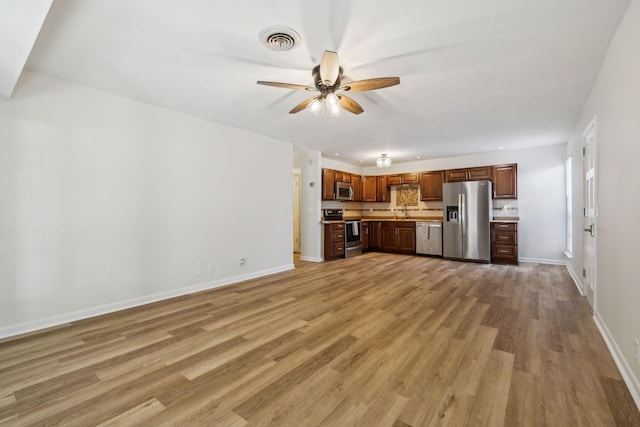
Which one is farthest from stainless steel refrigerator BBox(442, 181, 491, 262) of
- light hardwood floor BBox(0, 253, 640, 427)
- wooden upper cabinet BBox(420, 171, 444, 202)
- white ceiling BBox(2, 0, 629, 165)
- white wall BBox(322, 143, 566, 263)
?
light hardwood floor BBox(0, 253, 640, 427)

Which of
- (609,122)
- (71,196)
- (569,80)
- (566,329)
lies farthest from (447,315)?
(71,196)

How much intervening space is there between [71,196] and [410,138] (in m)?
5.08

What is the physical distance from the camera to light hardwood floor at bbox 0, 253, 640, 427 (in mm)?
1545

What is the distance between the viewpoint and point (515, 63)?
255 centimetres

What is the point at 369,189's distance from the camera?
8141 mm

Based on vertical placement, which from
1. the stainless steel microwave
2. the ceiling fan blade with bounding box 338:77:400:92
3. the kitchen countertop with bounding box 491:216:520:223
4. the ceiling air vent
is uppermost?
the ceiling air vent

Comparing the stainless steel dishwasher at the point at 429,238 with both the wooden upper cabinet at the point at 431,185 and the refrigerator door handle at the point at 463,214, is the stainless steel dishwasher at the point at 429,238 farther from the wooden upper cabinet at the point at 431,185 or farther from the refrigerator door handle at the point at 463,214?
the wooden upper cabinet at the point at 431,185

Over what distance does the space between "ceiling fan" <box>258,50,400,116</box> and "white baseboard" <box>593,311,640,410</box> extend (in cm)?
259

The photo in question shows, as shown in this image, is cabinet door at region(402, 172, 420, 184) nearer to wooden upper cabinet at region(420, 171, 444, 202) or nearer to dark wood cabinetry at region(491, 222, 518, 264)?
wooden upper cabinet at region(420, 171, 444, 202)

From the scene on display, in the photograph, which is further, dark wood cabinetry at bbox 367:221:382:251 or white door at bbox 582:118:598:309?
dark wood cabinetry at bbox 367:221:382:251

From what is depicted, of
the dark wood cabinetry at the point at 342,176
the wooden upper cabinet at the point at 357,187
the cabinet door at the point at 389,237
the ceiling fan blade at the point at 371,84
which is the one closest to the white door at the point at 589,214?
the ceiling fan blade at the point at 371,84

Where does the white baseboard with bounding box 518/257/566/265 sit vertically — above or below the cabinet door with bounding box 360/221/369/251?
below

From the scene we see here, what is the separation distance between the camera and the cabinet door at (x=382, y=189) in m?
7.95

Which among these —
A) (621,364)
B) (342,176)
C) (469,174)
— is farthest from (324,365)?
(469,174)
